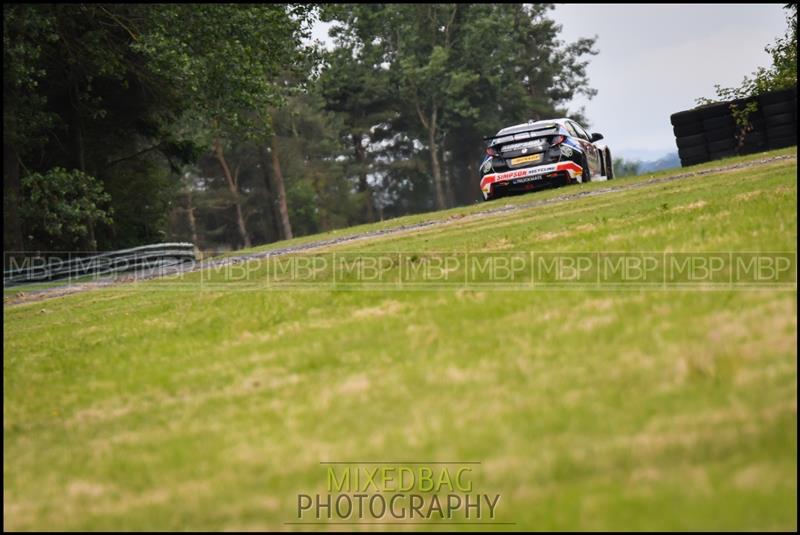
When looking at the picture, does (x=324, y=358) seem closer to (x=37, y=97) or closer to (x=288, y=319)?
(x=288, y=319)

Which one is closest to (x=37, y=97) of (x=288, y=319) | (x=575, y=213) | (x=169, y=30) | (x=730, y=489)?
(x=169, y=30)

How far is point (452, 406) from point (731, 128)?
1826cm

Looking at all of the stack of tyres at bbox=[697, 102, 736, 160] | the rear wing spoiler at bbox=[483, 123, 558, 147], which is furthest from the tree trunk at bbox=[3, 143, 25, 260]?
the stack of tyres at bbox=[697, 102, 736, 160]

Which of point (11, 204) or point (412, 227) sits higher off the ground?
point (11, 204)

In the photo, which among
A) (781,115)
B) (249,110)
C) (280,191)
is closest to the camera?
(781,115)

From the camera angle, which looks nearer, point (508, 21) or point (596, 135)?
point (596, 135)

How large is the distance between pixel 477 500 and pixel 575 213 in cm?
1123

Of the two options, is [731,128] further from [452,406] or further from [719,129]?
[452,406]

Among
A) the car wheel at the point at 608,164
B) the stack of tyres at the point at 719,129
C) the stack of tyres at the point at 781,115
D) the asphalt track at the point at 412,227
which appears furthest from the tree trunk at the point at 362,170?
the stack of tyres at the point at 781,115

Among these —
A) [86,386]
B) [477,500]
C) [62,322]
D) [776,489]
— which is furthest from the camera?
[62,322]

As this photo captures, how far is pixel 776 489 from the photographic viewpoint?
4195 mm

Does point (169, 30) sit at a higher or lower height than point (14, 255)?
higher

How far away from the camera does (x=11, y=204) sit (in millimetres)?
24609

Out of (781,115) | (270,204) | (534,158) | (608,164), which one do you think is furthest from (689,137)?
(270,204)
